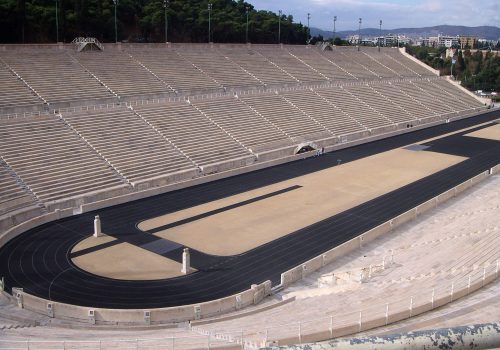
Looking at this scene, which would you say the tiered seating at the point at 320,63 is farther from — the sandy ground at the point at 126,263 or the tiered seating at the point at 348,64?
the sandy ground at the point at 126,263

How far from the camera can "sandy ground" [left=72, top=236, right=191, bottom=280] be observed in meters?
18.0

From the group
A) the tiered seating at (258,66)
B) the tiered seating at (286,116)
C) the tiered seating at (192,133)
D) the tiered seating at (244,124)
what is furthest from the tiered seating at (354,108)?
the tiered seating at (192,133)

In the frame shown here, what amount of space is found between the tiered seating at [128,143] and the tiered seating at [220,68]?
13.4 meters

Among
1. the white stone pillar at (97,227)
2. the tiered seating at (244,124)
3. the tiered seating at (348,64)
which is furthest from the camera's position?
the tiered seating at (348,64)

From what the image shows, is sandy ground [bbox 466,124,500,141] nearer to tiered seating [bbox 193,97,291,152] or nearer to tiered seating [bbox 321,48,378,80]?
tiered seating [bbox 321,48,378,80]

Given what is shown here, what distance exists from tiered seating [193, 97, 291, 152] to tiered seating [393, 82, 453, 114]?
25.4 meters

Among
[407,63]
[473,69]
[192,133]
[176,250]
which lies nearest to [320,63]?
[407,63]

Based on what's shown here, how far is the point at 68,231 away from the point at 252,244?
7.58m

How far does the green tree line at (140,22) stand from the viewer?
159 ft

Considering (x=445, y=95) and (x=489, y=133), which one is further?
(x=445, y=95)

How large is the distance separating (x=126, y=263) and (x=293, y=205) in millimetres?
9831

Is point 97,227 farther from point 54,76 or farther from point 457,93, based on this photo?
point 457,93

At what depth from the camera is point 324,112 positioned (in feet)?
151

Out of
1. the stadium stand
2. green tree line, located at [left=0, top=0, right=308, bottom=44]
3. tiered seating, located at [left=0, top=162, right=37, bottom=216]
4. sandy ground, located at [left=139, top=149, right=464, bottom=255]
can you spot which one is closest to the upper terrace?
the stadium stand
